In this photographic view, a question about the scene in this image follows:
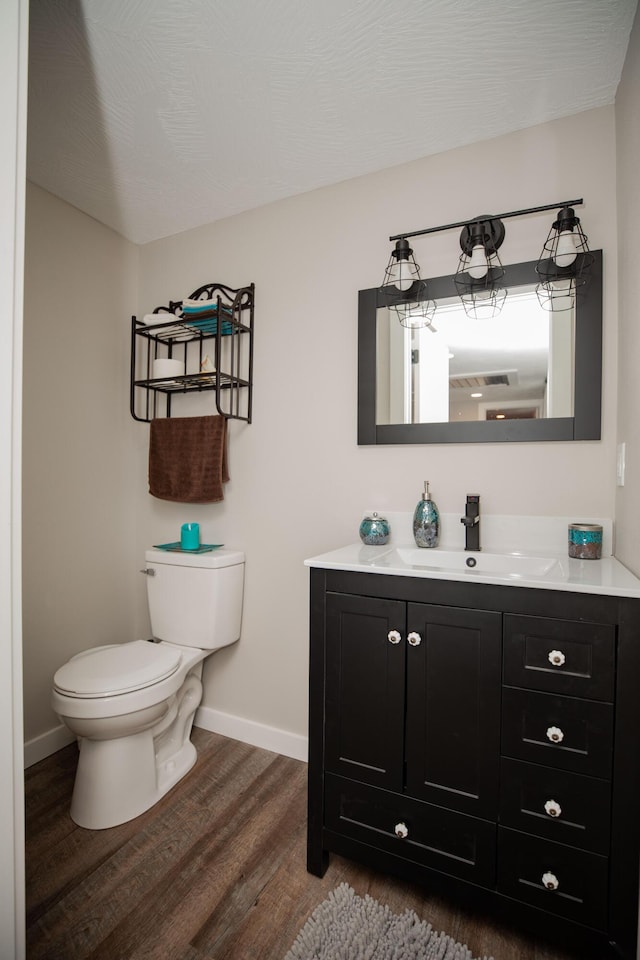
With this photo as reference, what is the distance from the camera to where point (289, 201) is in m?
2.08

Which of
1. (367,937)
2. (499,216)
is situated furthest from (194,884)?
(499,216)

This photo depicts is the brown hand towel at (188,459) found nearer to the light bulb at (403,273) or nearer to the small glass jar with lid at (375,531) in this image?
the small glass jar with lid at (375,531)

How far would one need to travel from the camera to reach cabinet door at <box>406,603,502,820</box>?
3.93 ft

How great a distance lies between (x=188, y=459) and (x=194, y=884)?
5.05ft

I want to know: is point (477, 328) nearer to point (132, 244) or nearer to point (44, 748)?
point (132, 244)

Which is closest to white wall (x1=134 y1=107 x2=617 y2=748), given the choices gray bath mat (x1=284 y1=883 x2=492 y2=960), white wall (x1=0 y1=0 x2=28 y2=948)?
gray bath mat (x1=284 y1=883 x2=492 y2=960)

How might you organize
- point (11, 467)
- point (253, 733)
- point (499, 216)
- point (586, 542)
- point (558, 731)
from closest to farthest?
point (11, 467), point (558, 731), point (586, 542), point (499, 216), point (253, 733)

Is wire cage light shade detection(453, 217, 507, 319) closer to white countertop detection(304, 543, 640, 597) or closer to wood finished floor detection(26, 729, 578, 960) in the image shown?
white countertop detection(304, 543, 640, 597)

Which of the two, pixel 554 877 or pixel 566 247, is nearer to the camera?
pixel 554 877

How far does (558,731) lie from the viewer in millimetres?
1126

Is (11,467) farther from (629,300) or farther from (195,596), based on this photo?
(629,300)

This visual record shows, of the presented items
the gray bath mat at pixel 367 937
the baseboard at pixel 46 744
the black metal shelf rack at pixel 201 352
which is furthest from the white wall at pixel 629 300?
the baseboard at pixel 46 744

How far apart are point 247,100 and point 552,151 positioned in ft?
3.42

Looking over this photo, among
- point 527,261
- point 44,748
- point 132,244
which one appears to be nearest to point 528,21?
point 527,261
